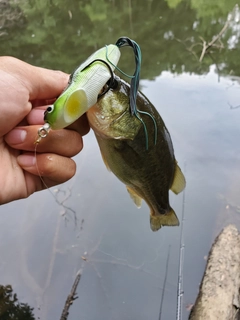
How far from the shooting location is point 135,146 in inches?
57.8

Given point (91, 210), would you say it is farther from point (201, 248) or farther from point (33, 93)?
point (33, 93)

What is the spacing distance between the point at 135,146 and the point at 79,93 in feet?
1.48

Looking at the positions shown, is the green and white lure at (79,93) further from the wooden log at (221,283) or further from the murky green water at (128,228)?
the murky green water at (128,228)

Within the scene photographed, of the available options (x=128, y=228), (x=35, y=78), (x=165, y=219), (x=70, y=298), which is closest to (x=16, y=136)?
(x=35, y=78)

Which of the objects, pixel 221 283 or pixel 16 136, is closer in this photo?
pixel 16 136

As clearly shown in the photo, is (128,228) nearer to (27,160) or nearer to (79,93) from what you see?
(27,160)

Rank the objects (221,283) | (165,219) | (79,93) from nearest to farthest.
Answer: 1. (79,93)
2. (165,219)
3. (221,283)

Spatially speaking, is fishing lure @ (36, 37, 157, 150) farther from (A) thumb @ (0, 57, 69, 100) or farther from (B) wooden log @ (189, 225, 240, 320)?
(B) wooden log @ (189, 225, 240, 320)

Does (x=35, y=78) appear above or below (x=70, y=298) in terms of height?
above

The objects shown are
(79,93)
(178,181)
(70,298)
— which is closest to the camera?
(79,93)

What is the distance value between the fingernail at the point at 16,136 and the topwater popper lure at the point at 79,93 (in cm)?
33

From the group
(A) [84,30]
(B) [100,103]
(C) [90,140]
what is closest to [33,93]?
(B) [100,103]

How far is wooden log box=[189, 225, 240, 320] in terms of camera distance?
2.71 m

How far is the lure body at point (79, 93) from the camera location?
109cm
